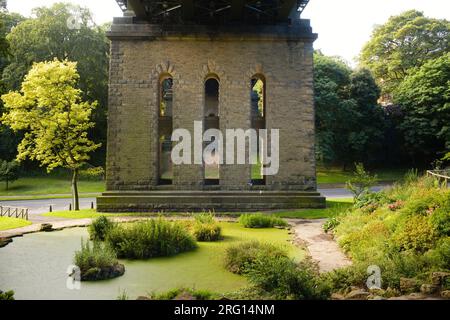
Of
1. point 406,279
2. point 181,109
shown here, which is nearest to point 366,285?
point 406,279

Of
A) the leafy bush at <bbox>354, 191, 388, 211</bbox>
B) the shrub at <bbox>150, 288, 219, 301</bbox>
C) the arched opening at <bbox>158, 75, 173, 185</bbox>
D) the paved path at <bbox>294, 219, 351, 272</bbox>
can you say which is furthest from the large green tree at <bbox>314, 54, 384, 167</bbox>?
the shrub at <bbox>150, 288, 219, 301</bbox>

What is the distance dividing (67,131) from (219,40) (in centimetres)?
857

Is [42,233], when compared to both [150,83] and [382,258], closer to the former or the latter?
[150,83]

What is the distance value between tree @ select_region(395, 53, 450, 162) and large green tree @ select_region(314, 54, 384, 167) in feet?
8.26

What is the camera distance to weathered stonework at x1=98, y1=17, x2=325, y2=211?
17.8 metres

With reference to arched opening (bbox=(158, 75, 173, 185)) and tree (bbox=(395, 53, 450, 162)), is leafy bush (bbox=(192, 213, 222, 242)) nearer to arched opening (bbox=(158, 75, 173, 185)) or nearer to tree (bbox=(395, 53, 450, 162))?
arched opening (bbox=(158, 75, 173, 185))

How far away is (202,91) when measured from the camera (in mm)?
18062

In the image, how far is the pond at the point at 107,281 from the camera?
649 cm

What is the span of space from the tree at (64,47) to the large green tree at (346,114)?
21027mm

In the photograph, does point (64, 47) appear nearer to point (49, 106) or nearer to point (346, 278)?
point (49, 106)

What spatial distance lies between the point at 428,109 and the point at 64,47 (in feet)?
112

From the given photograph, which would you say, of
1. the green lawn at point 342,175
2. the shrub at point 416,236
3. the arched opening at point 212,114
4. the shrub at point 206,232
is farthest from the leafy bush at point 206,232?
the green lawn at point 342,175

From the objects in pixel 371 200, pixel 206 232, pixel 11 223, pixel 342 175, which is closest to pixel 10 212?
pixel 11 223

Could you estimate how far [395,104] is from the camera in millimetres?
36844
